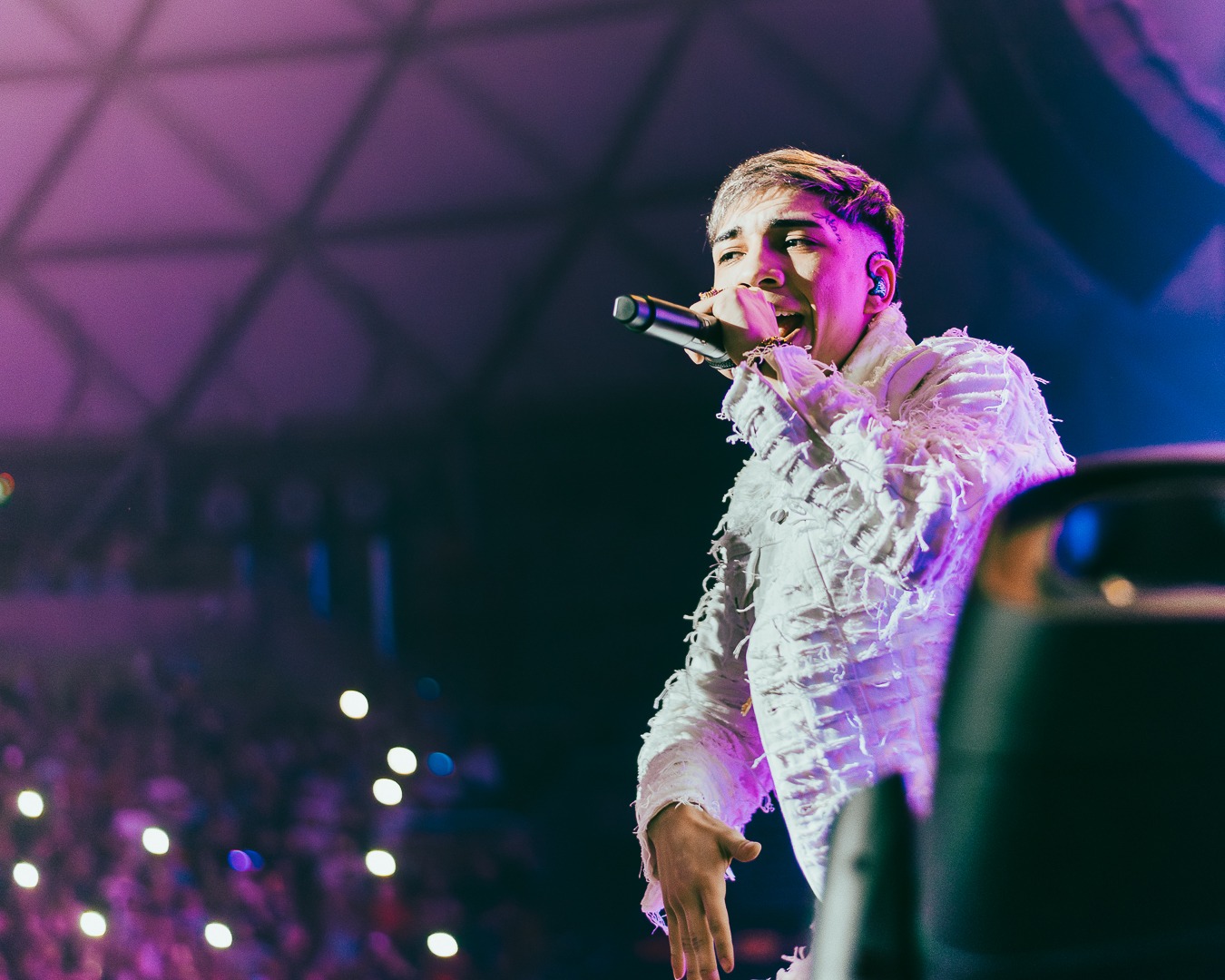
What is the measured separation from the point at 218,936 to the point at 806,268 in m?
2.58

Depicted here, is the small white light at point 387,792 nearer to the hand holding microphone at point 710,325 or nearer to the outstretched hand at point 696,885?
the outstretched hand at point 696,885

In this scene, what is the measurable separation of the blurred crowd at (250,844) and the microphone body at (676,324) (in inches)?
87.5

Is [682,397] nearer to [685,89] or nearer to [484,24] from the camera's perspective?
[685,89]

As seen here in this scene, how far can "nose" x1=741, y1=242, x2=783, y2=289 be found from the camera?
1.11m

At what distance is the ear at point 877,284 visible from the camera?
1.16 meters

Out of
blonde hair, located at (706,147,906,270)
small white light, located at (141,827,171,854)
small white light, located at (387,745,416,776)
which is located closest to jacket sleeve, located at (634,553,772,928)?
blonde hair, located at (706,147,906,270)

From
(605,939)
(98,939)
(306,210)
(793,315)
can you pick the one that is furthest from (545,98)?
(98,939)

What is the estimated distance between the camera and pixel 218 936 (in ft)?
9.51

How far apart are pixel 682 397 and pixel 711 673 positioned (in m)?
1.59

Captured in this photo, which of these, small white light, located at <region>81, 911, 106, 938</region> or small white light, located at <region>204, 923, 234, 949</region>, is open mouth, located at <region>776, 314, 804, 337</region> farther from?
small white light, located at <region>81, 911, 106, 938</region>

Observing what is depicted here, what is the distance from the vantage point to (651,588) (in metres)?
2.78

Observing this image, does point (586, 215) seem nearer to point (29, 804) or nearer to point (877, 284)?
point (877, 284)

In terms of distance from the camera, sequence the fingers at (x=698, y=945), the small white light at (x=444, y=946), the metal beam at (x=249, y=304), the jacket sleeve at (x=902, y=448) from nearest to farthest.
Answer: the jacket sleeve at (x=902, y=448) → the fingers at (x=698, y=945) → the small white light at (x=444, y=946) → the metal beam at (x=249, y=304)

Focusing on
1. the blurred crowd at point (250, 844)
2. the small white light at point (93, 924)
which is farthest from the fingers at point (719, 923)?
the small white light at point (93, 924)
